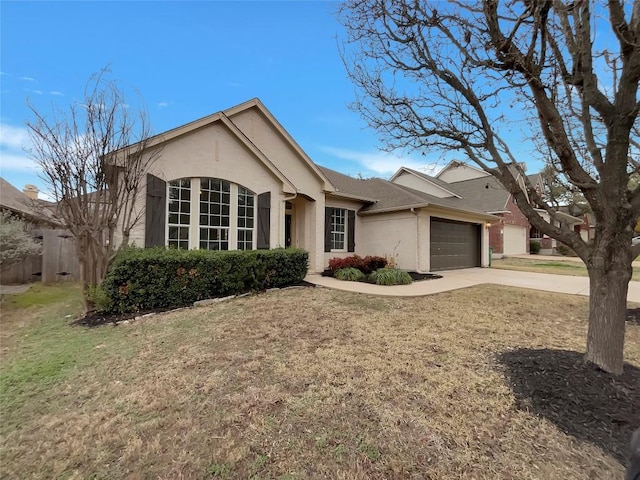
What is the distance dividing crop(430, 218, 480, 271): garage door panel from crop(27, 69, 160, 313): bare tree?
1175cm

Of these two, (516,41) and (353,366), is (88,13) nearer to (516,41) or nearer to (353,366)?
(516,41)

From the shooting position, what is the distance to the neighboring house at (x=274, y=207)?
9133 mm

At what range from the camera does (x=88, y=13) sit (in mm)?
7430

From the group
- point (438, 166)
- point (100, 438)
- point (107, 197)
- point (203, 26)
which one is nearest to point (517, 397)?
point (438, 166)

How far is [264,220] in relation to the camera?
432 inches

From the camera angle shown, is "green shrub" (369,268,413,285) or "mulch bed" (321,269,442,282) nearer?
"green shrub" (369,268,413,285)

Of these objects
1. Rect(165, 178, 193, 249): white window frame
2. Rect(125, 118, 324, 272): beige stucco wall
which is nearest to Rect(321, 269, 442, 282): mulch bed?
Rect(125, 118, 324, 272): beige stucco wall

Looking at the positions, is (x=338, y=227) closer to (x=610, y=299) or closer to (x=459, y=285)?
(x=459, y=285)

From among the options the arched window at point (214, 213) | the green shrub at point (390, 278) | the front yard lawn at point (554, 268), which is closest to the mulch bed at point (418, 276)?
the green shrub at point (390, 278)

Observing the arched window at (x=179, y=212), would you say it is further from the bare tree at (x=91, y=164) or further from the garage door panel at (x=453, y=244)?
the garage door panel at (x=453, y=244)

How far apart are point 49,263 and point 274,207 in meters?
8.41

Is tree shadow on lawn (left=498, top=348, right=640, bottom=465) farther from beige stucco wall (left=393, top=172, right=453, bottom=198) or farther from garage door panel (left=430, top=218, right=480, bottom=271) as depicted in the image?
beige stucco wall (left=393, top=172, right=453, bottom=198)

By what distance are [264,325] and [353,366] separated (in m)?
2.32

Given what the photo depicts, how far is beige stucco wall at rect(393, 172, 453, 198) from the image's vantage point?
79.5 feet
